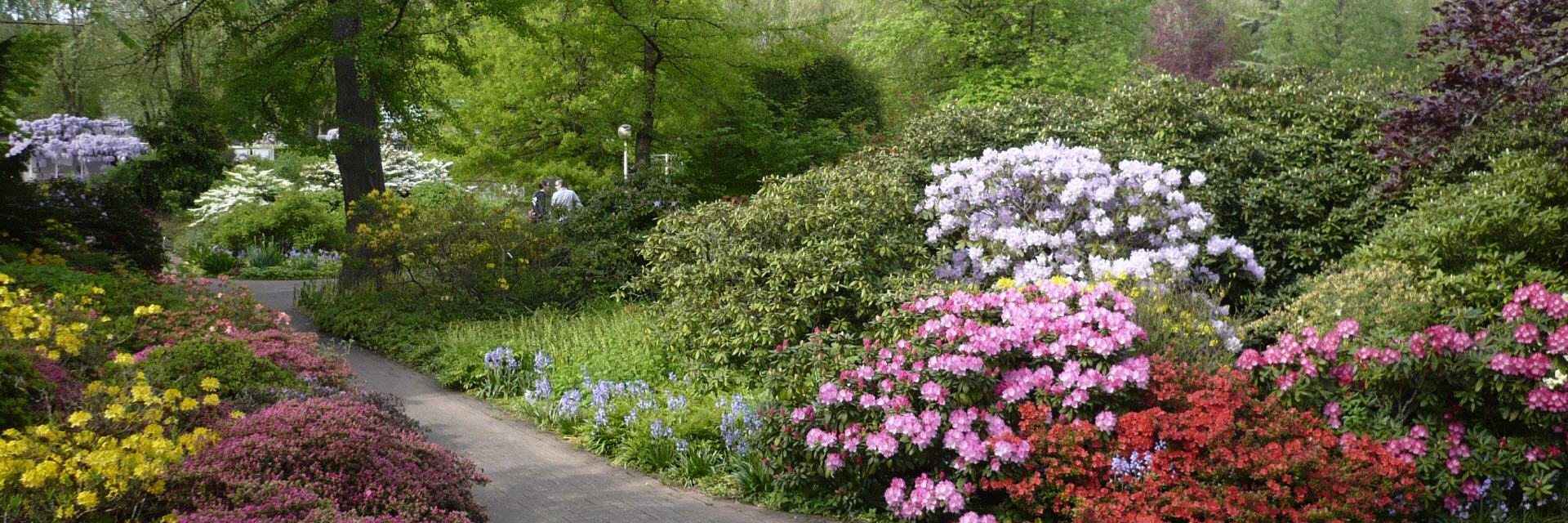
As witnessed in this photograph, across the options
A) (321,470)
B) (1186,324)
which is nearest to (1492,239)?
(1186,324)

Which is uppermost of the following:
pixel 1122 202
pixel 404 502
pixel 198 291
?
pixel 1122 202

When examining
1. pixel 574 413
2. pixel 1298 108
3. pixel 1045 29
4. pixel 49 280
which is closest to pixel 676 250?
pixel 574 413

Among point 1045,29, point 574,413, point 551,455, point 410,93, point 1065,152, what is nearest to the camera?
point 551,455

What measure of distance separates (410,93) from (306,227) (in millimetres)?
7267

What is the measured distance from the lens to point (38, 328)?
481 cm

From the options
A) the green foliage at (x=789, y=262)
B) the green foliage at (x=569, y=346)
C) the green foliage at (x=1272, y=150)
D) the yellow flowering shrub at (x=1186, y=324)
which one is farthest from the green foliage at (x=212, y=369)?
the green foliage at (x=1272, y=150)

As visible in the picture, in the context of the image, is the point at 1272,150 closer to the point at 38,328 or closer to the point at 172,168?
the point at 38,328

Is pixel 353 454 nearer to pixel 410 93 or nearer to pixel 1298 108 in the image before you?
pixel 1298 108

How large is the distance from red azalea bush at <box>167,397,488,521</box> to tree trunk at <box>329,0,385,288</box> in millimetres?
7942

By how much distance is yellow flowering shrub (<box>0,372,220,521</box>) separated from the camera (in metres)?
3.35

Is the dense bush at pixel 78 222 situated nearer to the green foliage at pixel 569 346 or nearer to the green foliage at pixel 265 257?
the green foliage at pixel 569 346

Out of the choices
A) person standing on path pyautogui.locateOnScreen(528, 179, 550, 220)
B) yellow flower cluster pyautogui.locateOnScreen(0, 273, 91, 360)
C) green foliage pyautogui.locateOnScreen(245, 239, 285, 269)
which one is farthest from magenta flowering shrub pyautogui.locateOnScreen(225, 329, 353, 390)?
green foliage pyautogui.locateOnScreen(245, 239, 285, 269)

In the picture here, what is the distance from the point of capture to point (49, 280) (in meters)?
6.59

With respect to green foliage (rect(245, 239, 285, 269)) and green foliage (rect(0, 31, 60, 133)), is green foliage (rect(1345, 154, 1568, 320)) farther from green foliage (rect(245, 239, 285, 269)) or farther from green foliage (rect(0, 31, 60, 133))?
green foliage (rect(245, 239, 285, 269))
